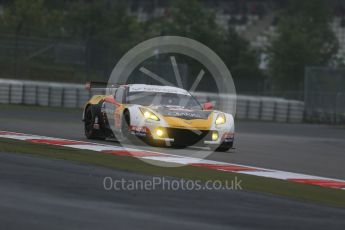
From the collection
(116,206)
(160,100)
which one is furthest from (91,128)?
(116,206)

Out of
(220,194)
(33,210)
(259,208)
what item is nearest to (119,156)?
(220,194)

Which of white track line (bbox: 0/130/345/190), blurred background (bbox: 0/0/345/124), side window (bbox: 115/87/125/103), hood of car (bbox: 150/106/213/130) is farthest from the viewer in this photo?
blurred background (bbox: 0/0/345/124)

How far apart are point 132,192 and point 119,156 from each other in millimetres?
4394

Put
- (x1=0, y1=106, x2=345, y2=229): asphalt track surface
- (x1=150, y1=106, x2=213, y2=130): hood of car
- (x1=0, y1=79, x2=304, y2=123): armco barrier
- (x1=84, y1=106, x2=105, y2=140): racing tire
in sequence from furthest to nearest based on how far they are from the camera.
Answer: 1. (x1=0, y1=79, x2=304, y2=123): armco barrier
2. (x1=84, y1=106, x2=105, y2=140): racing tire
3. (x1=150, y1=106, x2=213, y2=130): hood of car
4. (x1=0, y1=106, x2=345, y2=229): asphalt track surface

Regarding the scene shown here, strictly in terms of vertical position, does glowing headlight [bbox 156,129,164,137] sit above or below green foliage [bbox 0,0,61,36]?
below

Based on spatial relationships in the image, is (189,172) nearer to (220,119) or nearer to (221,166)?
(221,166)

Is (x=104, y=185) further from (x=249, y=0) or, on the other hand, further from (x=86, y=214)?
(x=249, y=0)

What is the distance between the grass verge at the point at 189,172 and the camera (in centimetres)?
1098

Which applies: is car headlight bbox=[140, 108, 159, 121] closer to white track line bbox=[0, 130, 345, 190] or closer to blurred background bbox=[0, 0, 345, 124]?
white track line bbox=[0, 130, 345, 190]

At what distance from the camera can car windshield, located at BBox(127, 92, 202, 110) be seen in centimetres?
1669

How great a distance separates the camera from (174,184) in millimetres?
10727

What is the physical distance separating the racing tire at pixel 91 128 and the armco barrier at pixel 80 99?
633 inches

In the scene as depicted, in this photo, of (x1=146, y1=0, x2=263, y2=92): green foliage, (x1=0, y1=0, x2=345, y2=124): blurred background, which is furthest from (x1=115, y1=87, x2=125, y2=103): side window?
(x1=146, y1=0, x2=263, y2=92): green foliage

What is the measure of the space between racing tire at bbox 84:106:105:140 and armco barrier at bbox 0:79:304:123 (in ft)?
52.7
